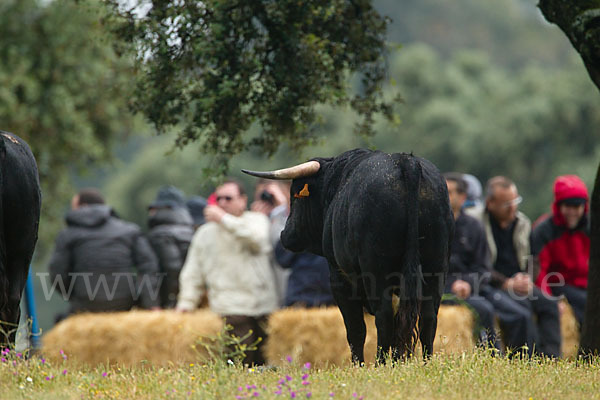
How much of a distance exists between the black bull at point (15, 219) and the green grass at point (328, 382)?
57 cm

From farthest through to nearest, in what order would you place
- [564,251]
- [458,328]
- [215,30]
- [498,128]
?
[498,128]
[564,251]
[458,328]
[215,30]

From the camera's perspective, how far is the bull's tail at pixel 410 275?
5.80 meters

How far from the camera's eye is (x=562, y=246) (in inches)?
408

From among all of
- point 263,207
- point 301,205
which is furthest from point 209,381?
point 263,207

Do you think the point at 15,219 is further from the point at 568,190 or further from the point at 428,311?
the point at 568,190

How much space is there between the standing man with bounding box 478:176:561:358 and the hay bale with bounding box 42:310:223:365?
11.1 feet

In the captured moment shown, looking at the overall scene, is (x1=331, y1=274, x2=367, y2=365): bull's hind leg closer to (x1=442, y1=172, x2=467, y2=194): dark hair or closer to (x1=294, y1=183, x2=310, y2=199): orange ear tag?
(x1=294, y1=183, x2=310, y2=199): orange ear tag

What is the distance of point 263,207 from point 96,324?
2.68 m

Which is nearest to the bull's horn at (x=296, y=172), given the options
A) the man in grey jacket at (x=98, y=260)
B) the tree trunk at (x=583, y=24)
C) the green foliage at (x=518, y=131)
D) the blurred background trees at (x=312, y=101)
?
the blurred background trees at (x=312, y=101)

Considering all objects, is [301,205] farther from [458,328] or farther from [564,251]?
[564,251]

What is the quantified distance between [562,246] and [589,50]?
3510 mm

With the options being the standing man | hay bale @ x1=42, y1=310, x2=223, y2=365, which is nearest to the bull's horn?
the standing man

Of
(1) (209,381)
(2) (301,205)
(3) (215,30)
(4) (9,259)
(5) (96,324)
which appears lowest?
(5) (96,324)

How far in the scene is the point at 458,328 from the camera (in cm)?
945
